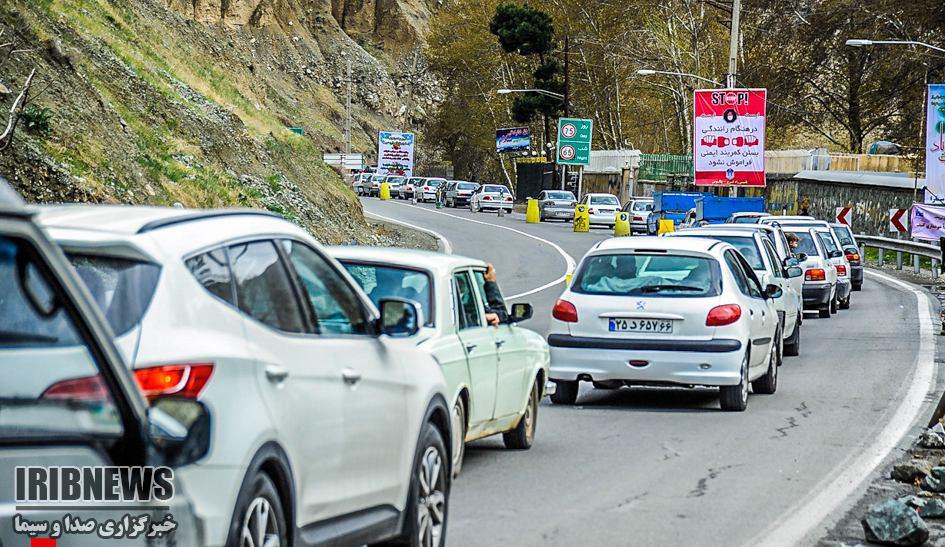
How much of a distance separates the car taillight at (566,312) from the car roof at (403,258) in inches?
150

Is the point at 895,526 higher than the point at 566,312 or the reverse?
the reverse

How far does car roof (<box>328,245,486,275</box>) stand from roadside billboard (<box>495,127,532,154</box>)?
8890 cm

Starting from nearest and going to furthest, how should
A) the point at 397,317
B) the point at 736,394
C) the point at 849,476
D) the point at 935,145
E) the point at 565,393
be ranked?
the point at 397,317
the point at 849,476
the point at 736,394
the point at 565,393
the point at 935,145

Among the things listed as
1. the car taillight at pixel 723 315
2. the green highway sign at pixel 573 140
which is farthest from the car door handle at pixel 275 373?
the green highway sign at pixel 573 140

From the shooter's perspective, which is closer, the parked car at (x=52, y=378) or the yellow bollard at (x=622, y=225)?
the parked car at (x=52, y=378)

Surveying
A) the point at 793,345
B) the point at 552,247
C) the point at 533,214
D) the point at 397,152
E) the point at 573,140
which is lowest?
the point at 552,247

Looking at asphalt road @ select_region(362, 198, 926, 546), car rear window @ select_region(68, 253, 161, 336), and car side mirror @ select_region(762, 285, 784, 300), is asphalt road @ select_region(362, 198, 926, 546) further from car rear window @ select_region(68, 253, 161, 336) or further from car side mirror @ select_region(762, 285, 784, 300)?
car rear window @ select_region(68, 253, 161, 336)

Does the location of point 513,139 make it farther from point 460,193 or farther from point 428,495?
point 428,495

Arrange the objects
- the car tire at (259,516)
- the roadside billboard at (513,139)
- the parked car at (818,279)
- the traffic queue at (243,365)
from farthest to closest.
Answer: the roadside billboard at (513,139) → the parked car at (818,279) → the car tire at (259,516) → the traffic queue at (243,365)

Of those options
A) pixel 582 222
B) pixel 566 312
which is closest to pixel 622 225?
pixel 582 222

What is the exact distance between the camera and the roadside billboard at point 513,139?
99.0 metres

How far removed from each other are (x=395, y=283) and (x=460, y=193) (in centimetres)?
7676

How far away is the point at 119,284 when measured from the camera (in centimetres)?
477

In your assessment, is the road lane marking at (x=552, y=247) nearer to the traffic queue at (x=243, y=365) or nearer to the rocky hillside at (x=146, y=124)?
the rocky hillside at (x=146, y=124)
